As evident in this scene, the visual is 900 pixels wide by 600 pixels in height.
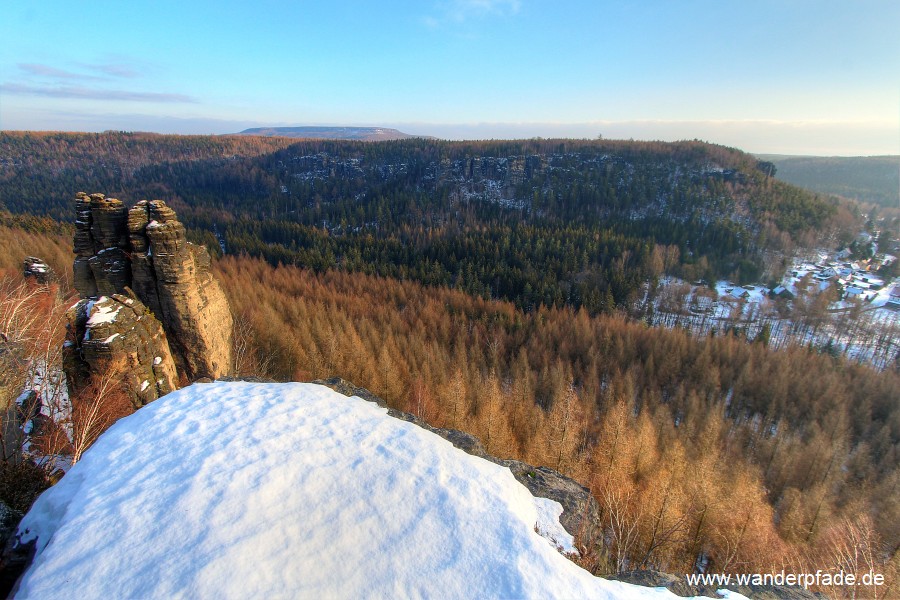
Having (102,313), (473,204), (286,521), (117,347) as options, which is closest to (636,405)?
(286,521)

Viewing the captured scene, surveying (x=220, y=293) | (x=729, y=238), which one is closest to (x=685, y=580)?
(x=220, y=293)

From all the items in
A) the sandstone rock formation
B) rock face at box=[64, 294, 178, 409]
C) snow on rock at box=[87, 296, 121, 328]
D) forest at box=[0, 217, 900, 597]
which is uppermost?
snow on rock at box=[87, 296, 121, 328]

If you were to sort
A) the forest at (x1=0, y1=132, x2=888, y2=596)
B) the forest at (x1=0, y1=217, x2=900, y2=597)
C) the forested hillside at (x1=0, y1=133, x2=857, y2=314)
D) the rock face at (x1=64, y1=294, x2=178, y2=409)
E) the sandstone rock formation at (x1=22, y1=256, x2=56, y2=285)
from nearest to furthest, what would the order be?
the rock face at (x1=64, y1=294, x2=178, y2=409), the forest at (x1=0, y1=217, x2=900, y2=597), the forest at (x1=0, y1=132, x2=888, y2=596), the sandstone rock formation at (x1=22, y1=256, x2=56, y2=285), the forested hillside at (x1=0, y1=133, x2=857, y2=314)

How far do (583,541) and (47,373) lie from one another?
17141 mm

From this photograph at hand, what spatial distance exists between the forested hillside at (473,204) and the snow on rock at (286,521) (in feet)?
153

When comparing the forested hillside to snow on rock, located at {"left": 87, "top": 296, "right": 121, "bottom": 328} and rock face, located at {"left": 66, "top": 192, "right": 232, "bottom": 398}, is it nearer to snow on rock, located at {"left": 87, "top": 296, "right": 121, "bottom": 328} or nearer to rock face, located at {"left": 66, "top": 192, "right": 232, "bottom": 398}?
rock face, located at {"left": 66, "top": 192, "right": 232, "bottom": 398}

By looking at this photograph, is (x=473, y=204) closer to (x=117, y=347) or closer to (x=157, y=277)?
(x=157, y=277)

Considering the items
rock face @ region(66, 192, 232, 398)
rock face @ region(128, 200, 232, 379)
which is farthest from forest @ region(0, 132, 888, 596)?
rock face @ region(128, 200, 232, 379)

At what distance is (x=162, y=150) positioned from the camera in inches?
6841

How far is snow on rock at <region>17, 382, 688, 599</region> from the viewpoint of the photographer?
4875mm

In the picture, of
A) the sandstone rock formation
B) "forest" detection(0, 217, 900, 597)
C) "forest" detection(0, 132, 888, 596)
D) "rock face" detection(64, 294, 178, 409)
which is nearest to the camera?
"rock face" detection(64, 294, 178, 409)

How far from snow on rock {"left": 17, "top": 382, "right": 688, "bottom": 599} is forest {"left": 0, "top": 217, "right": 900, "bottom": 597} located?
197 cm

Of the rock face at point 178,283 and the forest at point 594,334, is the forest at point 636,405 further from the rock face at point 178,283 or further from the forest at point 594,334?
Answer: the rock face at point 178,283

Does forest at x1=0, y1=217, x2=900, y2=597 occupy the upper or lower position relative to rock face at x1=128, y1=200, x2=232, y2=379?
lower
